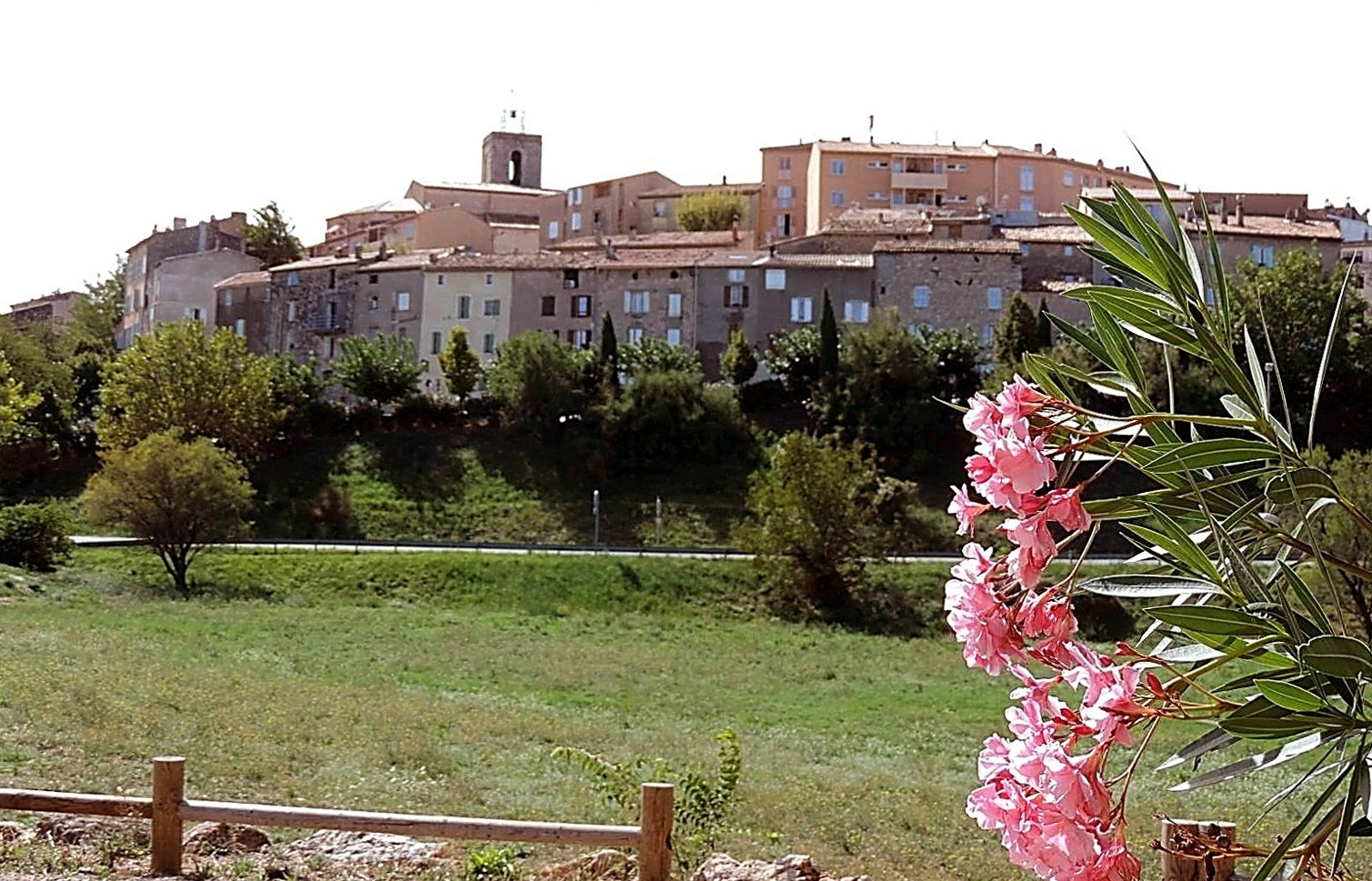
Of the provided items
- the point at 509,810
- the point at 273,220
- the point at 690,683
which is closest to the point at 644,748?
the point at 509,810

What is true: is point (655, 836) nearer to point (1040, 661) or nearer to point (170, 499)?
point (1040, 661)

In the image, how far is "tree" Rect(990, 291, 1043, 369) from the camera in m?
57.3

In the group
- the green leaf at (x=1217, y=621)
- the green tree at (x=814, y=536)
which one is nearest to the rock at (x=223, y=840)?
the green leaf at (x=1217, y=621)

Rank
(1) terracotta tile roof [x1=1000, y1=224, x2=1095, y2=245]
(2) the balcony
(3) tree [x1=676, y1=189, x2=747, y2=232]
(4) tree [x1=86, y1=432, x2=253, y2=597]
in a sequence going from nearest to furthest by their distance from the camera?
(4) tree [x1=86, y1=432, x2=253, y2=597], (1) terracotta tile roof [x1=1000, y1=224, x2=1095, y2=245], (3) tree [x1=676, y1=189, x2=747, y2=232], (2) the balcony

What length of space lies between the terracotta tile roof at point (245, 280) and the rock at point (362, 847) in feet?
223

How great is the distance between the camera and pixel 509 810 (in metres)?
14.0

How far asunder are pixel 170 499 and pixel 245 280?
126ft

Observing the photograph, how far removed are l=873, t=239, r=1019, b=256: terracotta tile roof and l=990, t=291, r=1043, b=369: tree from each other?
17.8 feet

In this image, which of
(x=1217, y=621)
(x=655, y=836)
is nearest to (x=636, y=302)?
(x=655, y=836)

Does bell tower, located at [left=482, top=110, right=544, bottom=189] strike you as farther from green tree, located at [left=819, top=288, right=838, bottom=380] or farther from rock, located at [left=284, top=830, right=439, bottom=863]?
rock, located at [left=284, top=830, right=439, bottom=863]

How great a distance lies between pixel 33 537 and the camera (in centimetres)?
4166

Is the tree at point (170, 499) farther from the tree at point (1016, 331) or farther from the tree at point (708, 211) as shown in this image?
the tree at point (708, 211)

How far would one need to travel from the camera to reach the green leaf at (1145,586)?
248 centimetres

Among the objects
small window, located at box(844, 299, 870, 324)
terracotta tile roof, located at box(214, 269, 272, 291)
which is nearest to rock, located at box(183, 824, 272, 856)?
small window, located at box(844, 299, 870, 324)
